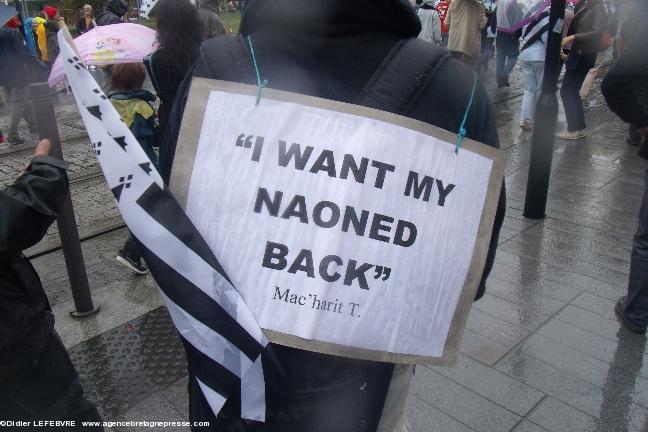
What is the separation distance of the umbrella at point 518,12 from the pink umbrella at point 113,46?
15.1 ft

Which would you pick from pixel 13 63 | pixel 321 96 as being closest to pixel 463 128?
pixel 321 96

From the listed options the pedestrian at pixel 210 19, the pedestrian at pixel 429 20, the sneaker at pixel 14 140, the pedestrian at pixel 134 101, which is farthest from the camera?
the pedestrian at pixel 429 20

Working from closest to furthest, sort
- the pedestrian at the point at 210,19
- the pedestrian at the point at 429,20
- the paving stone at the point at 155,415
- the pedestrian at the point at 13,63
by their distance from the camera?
the paving stone at the point at 155,415
the pedestrian at the point at 210,19
the pedestrian at the point at 13,63
the pedestrian at the point at 429,20

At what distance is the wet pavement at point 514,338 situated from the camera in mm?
2887

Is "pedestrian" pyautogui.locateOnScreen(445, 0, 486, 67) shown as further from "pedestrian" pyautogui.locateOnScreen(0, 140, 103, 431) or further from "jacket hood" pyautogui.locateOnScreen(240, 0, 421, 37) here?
"jacket hood" pyautogui.locateOnScreen(240, 0, 421, 37)

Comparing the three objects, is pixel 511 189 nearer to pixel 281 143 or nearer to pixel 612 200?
pixel 612 200

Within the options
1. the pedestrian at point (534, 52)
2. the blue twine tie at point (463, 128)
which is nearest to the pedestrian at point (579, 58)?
the pedestrian at point (534, 52)

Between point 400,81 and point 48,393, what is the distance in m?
1.72

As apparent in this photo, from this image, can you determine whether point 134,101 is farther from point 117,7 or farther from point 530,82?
point 117,7

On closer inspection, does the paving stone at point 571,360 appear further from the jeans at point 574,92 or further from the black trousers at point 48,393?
the jeans at point 574,92

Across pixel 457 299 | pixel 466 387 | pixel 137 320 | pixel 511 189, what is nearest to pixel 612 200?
pixel 511 189

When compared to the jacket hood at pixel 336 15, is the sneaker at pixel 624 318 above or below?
below

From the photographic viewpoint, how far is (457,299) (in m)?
1.42

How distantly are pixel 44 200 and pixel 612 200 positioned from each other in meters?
5.12
